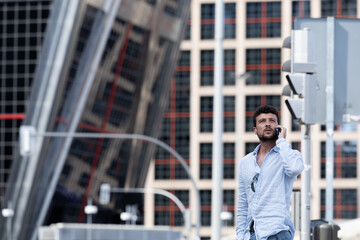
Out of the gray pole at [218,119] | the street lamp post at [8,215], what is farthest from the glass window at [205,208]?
the gray pole at [218,119]

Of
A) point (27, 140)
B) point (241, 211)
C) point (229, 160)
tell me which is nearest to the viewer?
point (241, 211)

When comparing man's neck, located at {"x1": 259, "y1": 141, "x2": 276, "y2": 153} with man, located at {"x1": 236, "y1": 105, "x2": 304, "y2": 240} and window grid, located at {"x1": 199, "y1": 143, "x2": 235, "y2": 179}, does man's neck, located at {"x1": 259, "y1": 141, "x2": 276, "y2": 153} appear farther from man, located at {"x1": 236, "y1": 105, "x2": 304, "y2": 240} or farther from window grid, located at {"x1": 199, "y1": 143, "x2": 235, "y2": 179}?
window grid, located at {"x1": 199, "y1": 143, "x2": 235, "y2": 179}

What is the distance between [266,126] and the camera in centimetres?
796

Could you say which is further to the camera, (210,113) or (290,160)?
(210,113)

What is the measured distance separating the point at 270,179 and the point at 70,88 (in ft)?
185

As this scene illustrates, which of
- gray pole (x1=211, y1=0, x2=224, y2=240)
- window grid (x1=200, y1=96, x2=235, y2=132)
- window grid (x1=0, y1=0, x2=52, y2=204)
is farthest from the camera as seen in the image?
window grid (x1=200, y1=96, x2=235, y2=132)

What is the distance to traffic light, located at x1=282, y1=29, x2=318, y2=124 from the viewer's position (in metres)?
11.5

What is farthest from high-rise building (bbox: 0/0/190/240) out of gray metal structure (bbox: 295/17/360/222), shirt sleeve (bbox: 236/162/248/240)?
shirt sleeve (bbox: 236/162/248/240)

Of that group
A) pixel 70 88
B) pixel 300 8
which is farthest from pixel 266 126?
pixel 300 8

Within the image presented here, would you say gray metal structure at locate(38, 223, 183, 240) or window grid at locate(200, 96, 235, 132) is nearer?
gray metal structure at locate(38, 223, 183, 240)

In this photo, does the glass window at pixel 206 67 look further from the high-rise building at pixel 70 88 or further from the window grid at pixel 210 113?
the high-rise building at pixel 70 88

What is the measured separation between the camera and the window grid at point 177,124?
104188 mm

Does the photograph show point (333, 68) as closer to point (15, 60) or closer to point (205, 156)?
point (15, 60)

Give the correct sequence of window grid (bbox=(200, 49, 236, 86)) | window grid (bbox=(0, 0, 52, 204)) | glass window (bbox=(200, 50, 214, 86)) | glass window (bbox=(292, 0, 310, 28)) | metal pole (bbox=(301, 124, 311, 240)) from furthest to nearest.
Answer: glass window (bbox=(200, 50, 214, 86)) < window grid (bbox=(200, 49, 236, 86)) < glass window (bbox=(292, 0, 310, 28)) < window grid (bbox=(0, 0, 52, 204)) < metal pole (bbox=(301, 124, 311, 240))
